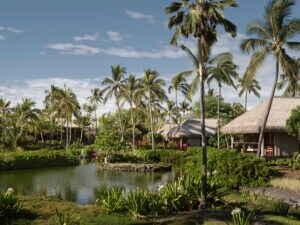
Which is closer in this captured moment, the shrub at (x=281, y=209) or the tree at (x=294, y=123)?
the shrub at (x=281, y=209)

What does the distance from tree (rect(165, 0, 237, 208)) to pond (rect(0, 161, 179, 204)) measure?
24.9 feet

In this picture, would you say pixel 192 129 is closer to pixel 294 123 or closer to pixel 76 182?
pixel 294 123

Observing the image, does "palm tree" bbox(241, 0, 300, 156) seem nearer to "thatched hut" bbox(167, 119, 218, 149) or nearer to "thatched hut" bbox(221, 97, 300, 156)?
"thatched hut" bbox(221, 97, 300, 156)

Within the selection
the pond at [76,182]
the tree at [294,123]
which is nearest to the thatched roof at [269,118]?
the tree at [294,123]

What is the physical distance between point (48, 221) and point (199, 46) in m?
8.11

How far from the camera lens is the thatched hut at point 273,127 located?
2995 centimetres

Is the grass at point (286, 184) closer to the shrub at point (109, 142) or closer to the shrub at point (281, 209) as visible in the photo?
the shrub at point (281, 209)

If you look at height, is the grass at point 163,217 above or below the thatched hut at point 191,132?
below

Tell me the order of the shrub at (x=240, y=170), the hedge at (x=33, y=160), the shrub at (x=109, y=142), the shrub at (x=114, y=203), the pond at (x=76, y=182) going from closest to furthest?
the shrub at (x=114, y=203) → the shrub at (x=240, y=170) → the pond at (x=76, y=182) → the hedge at (x=33, y=160) → the shrub at (x=109, y=142)

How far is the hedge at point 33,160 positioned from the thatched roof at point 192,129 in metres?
15.5

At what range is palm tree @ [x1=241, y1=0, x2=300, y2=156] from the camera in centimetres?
2480

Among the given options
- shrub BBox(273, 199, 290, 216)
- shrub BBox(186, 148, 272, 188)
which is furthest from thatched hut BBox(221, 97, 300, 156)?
shrub BBox(273, 199, 290, 216)

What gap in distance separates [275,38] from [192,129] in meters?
24.3

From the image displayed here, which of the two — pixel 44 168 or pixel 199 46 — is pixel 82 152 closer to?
pixel 44 168
